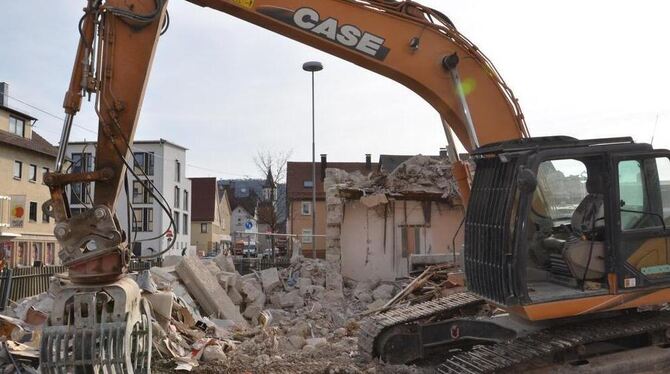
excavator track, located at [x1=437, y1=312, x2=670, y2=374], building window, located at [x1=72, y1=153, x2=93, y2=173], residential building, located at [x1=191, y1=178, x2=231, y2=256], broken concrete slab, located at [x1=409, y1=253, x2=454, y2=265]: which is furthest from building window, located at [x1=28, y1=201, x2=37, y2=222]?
excavator track, located at [x1=437, y1=312, x2=670, y2=374]

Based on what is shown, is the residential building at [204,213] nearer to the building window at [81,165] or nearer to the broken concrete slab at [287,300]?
the broken concrete slab at [287,300]

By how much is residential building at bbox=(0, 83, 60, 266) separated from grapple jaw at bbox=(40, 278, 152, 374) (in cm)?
2860

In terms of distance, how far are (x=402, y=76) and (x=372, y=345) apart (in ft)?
9.75

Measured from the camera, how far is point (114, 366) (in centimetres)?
486

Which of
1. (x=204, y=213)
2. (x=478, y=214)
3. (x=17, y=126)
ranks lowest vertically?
(x=478, y=214)

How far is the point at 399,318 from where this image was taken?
665 centimetres

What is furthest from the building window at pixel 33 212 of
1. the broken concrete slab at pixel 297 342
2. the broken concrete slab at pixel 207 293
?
the broken concrete slab at pixel 297 342

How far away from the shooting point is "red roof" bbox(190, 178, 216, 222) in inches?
2579

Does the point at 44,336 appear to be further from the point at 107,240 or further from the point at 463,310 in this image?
the point at 463,310

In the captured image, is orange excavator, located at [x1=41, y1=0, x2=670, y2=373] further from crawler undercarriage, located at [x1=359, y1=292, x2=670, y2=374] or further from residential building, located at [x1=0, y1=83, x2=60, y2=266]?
residential building, located at [x1=0, y1=83, x2=60, y2=266]

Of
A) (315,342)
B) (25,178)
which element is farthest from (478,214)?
(25,178)

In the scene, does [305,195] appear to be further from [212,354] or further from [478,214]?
[478,214]

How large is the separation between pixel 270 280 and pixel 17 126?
27.8 m

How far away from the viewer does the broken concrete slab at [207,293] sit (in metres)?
11.8
